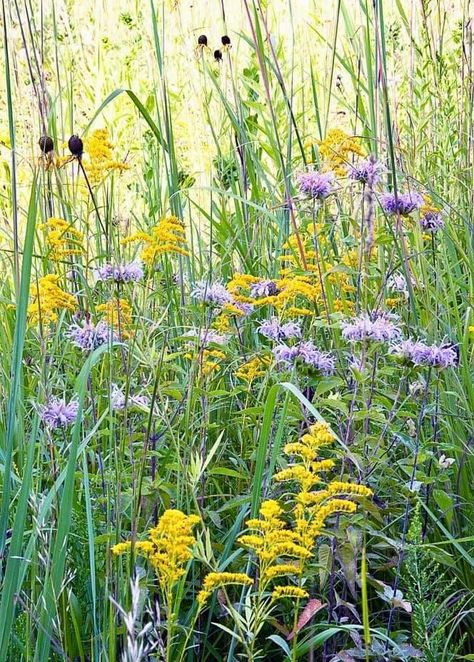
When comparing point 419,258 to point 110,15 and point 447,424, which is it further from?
point 110,15

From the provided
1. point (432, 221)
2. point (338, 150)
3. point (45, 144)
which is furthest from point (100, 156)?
point (432, 221)

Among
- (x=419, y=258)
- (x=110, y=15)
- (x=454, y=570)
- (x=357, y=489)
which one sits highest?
(x=110, y=15)

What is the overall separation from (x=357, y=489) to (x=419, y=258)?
97 cm

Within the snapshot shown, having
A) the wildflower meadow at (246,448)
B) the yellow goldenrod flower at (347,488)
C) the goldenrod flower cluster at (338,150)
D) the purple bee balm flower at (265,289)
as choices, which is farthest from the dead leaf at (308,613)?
the goldenrod flower cluster at (338,150)

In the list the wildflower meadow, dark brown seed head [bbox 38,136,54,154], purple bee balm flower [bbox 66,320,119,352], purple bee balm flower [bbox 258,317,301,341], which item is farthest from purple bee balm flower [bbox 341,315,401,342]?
dark brown seed head [bbox 38,136,54,154]

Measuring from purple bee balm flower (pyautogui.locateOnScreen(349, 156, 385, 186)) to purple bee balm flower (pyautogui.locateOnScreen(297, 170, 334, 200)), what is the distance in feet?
0.16

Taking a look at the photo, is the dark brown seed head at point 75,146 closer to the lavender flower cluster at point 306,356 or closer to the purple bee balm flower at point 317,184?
the purple bee balm flower at point 317,184

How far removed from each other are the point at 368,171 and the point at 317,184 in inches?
4.0

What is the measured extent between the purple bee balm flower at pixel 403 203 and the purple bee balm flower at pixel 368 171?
0.05m

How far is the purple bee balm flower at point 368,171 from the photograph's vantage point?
172 centimetres

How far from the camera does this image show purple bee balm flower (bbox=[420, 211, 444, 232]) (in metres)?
1.95

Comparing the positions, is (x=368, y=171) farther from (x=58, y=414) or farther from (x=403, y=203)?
(x=58, y=414)

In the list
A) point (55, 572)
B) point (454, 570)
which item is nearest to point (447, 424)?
point (454, 570)

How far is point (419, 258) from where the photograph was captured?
201 cm
